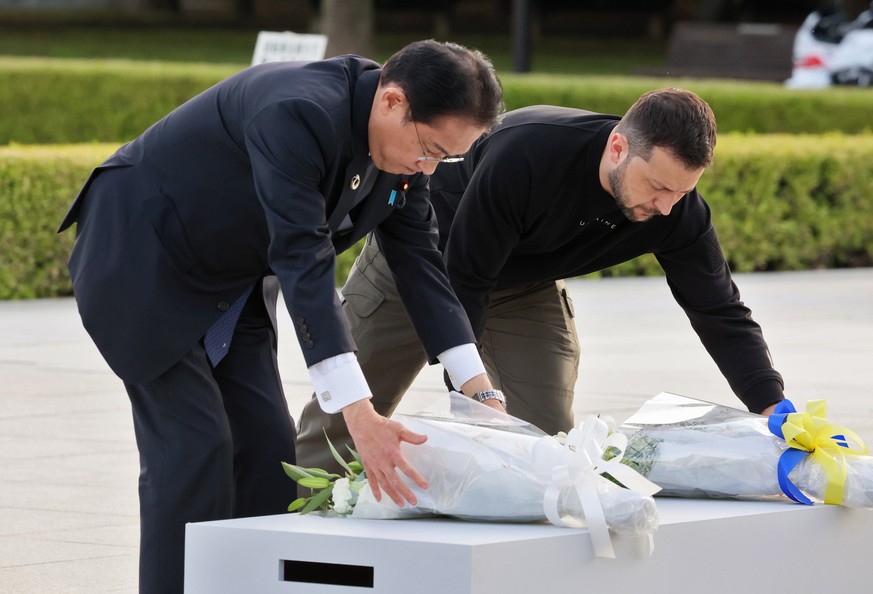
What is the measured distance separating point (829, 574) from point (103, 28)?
92.8 feet

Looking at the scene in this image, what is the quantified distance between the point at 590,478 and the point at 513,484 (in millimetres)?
153

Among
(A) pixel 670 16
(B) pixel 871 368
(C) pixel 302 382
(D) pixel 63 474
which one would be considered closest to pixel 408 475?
(D) pixel 63 474

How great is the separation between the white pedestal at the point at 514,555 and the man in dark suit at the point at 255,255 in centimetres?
18

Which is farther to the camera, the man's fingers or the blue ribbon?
the blue ribbon

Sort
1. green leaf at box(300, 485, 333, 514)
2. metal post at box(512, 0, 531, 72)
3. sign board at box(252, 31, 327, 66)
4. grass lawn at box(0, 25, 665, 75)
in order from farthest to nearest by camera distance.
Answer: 1. grass lawn at box(0, 25, 665, 75)
2. metal post at box(512, 0, 531, 72)
3. sign board at box(252, 31, 327, 66)
4. green leaf at box(300, 485, 333, 514)

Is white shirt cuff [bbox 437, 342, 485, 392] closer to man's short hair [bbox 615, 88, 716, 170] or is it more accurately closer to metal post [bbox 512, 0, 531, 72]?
man's short hair [bbox 615, 88, 716, 170]

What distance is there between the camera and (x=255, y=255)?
340 centimetres

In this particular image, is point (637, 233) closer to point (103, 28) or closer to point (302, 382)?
point (302, 382)

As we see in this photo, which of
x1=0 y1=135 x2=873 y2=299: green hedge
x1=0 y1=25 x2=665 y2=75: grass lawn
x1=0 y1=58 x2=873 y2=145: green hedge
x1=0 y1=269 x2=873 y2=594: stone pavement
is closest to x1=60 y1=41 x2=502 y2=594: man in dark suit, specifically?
x1=0 y1=269 x2=873 y2=594: stone pavement

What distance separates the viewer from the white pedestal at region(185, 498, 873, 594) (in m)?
2.76

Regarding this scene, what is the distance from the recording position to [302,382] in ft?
23.8

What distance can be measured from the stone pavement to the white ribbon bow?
5.47 feet

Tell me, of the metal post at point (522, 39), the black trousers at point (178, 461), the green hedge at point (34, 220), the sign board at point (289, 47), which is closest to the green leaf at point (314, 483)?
the black trousers at point (178, 461)

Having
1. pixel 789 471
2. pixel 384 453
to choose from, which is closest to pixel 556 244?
pixel 789 471
